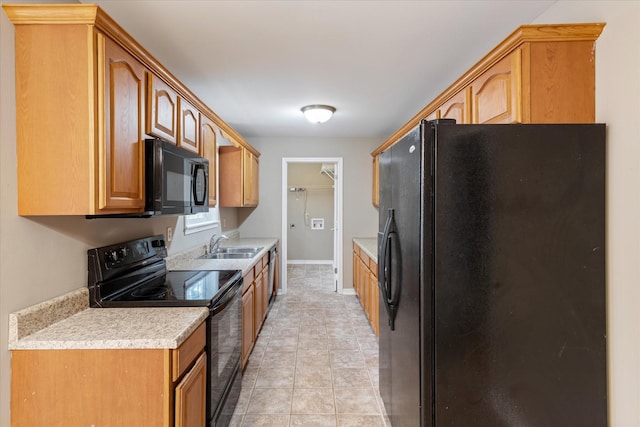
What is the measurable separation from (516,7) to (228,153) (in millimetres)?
2947

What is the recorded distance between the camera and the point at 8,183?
1.26 metres

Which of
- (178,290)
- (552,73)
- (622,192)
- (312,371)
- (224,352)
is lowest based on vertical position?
(312,371)

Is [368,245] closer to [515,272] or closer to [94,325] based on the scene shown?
[515,272]

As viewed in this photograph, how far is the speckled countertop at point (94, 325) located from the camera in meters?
1.24

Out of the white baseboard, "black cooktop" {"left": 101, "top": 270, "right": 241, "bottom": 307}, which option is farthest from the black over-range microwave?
the white baseboard

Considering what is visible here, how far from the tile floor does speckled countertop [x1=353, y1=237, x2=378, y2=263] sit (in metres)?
0.83

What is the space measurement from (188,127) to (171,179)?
57cm

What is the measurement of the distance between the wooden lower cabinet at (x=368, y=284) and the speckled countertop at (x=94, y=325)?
1.92m

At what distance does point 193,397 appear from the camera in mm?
1425

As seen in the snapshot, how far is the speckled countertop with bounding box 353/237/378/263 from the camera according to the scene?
3.53 meters

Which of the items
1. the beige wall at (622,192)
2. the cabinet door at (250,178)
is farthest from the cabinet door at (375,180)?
the beige wall at (622,192)

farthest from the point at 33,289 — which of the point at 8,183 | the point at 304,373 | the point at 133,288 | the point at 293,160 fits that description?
the point at 293,160

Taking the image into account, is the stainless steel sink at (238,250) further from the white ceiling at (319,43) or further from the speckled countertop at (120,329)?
the speckled countertop at (120,329)

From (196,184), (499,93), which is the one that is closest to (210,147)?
(196,184)
